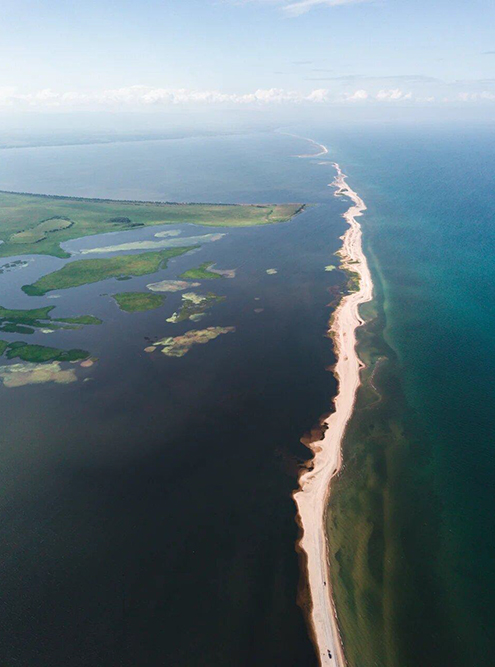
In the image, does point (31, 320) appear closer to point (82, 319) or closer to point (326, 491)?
point (82, 319)

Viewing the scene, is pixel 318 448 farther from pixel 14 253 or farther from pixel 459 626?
pixel 14 253

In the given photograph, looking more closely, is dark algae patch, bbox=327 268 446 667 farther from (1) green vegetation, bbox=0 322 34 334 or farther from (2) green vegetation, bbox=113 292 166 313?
(1) green vegetation, bbox=0 322 34 334

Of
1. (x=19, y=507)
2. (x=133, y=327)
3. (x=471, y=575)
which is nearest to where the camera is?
(x=471, y=575)

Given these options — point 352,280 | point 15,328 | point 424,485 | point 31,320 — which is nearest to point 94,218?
point 31,320

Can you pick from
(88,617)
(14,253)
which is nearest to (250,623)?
(88,617)

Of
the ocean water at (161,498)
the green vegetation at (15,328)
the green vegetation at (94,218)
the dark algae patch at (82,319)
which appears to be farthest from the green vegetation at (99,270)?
the ocean water at (161,498)
